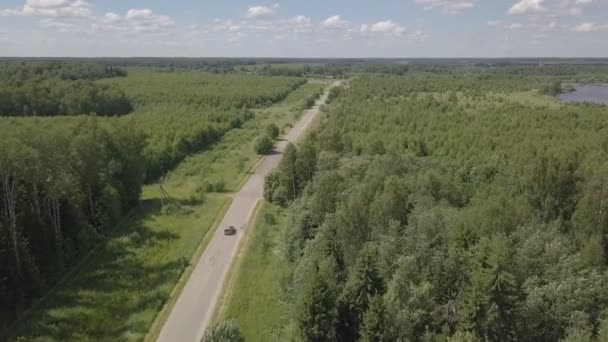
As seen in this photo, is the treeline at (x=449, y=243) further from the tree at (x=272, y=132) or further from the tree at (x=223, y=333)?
the tree at (x=272, y=132)

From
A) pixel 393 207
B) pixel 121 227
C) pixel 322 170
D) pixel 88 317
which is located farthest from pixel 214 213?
pixel 393 207

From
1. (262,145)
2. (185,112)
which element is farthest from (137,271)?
(185,112)

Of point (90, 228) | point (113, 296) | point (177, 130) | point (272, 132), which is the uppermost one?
point (177, 130)

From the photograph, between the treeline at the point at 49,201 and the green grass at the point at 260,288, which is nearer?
the green grass at the point at 260,288

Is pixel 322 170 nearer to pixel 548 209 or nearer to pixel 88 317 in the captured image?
pixel 548 209

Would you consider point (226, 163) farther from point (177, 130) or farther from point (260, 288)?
point (260, 288)

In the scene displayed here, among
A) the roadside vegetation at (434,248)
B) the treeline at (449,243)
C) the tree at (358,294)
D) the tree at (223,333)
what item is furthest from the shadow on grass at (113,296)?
the tree at (358,294)
